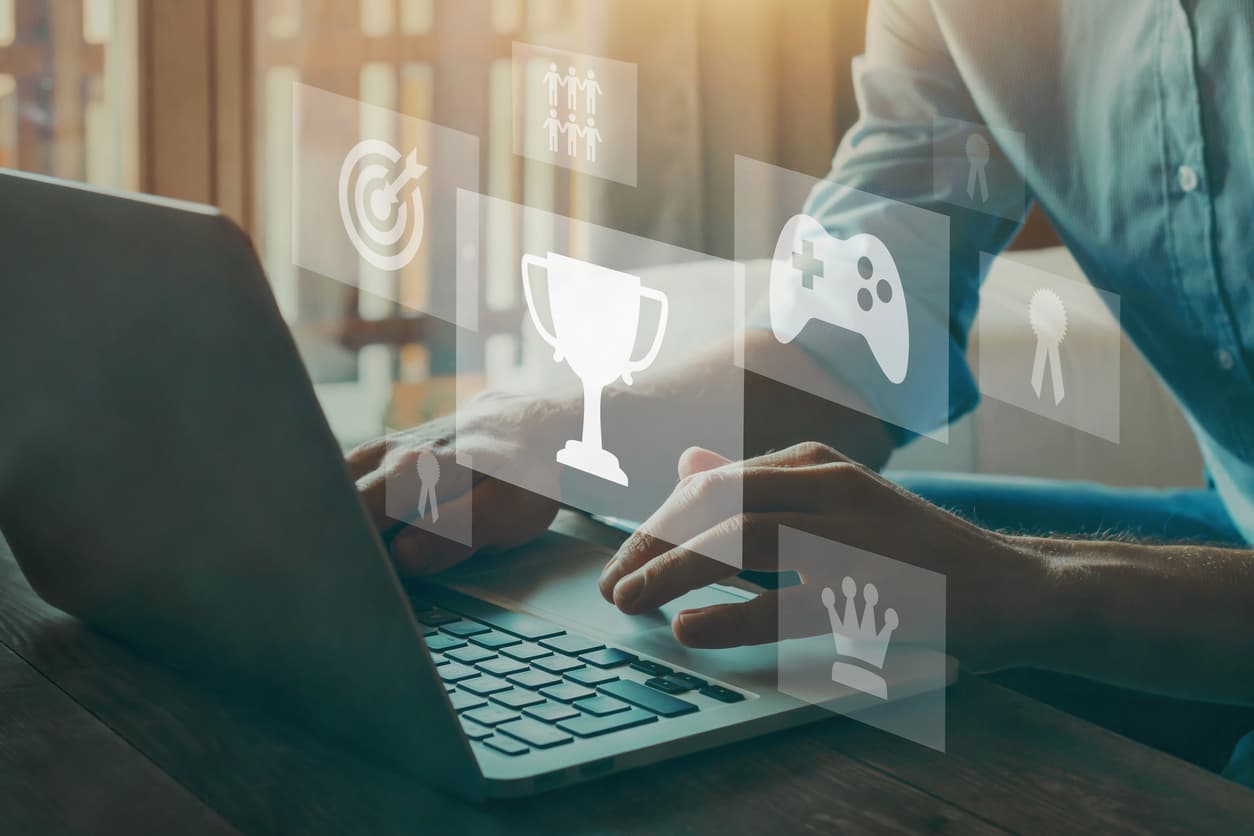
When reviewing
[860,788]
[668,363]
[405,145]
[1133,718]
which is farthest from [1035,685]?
[405,145]

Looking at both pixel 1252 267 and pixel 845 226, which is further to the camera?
pixel 845 226

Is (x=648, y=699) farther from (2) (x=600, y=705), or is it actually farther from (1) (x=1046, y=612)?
(1) (x=1046, y=612)

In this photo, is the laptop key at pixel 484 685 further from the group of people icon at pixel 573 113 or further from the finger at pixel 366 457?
the group of people icon at pixel 573 113

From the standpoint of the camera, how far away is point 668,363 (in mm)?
831

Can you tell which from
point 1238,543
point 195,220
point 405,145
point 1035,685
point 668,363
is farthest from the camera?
point 405,145

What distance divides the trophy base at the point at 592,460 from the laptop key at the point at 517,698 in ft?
0.94

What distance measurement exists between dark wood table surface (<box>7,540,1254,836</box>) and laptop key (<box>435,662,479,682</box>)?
0.05 metres

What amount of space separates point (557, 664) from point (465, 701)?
5 centimetres

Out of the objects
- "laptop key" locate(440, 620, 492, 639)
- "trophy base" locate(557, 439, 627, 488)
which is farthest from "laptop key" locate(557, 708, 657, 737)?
"trophy base" locate(557, 439, 627, 488)

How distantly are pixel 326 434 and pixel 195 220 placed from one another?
67 millimetres

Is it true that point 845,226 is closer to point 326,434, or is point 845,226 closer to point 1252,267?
point 1252,267

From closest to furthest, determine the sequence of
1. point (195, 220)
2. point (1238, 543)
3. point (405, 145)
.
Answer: point (195, 220)
point (1238, 543)
point (405, 145)

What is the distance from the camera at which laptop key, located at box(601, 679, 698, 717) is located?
41 centimetres

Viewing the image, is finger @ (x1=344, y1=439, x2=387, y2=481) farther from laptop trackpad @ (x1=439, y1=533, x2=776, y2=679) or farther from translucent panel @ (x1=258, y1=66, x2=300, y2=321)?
translucent panel @ (x1=258, y1=66, x2=300, y2=321)
